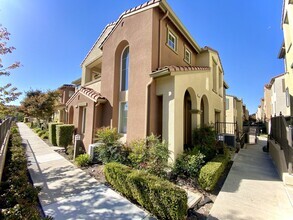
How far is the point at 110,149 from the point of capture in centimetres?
855

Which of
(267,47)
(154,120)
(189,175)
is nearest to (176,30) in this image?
(154,120)

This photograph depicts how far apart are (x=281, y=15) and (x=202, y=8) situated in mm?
8326

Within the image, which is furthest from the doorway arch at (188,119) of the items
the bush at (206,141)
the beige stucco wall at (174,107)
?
the beige stucco wall at (174,107)

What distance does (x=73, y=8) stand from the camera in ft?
36.0

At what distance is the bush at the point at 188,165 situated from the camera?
723 centimetres

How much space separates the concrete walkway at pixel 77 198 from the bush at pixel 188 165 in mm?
3110

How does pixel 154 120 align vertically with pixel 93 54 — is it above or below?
below

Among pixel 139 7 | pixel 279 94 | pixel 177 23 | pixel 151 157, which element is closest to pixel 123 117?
pixel 151 157

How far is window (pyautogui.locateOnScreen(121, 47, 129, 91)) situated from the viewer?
37.1 ft

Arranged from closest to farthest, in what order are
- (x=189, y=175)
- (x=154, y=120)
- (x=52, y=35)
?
1. (x=189, y=175)
2. (x=154, y=120)
3. (x=52, y=35)

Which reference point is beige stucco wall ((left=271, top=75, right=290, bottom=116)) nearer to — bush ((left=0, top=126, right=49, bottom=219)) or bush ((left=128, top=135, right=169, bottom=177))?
bush ((left=128, top=135, right=169, bottom=177))

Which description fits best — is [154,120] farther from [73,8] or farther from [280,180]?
[73,8]

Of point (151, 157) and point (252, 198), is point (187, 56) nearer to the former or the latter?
point (151, 157)

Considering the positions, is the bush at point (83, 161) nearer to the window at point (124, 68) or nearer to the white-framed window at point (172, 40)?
the window at point (124, 68)
